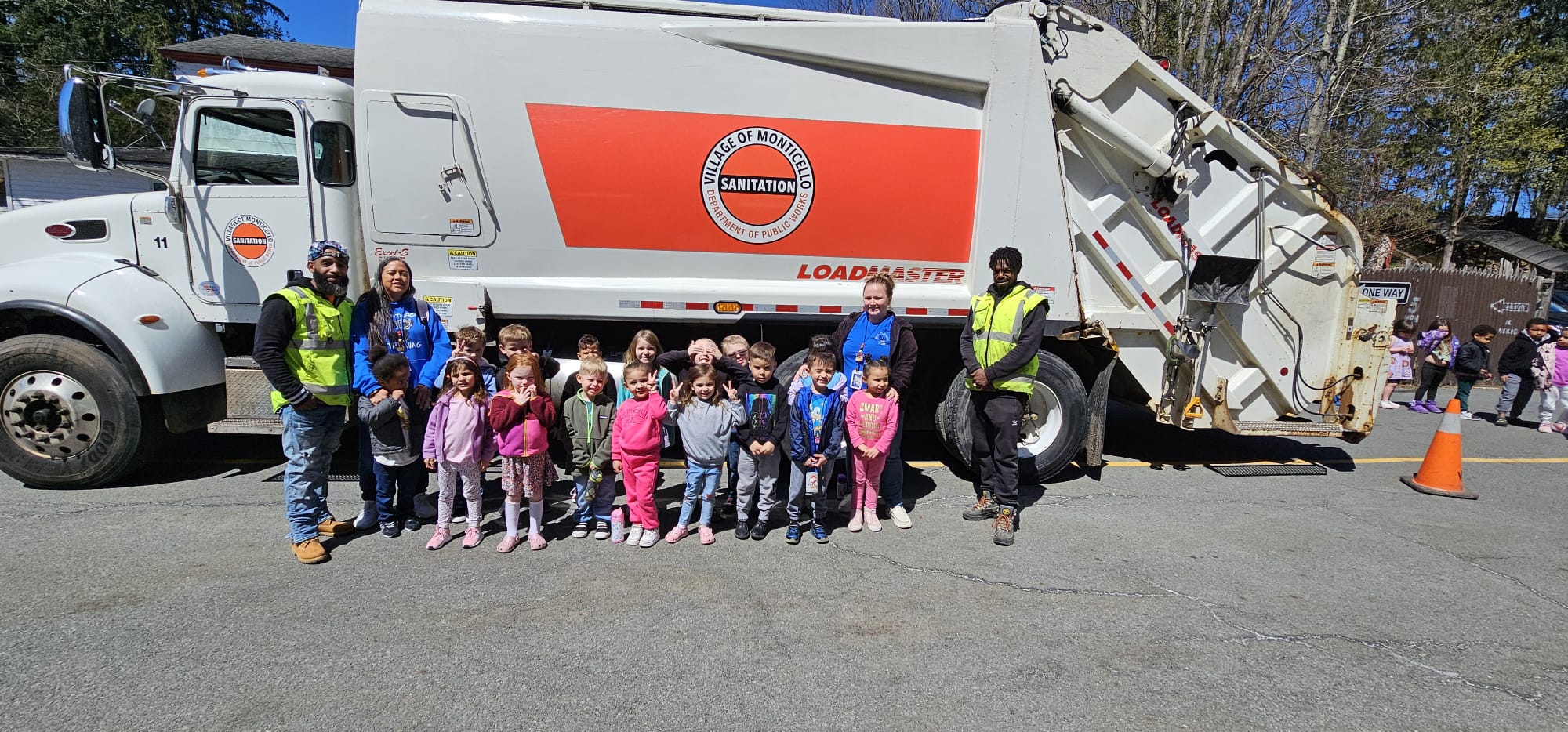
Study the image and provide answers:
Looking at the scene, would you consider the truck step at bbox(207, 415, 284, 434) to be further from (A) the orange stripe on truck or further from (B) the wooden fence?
(B) the wooden fence

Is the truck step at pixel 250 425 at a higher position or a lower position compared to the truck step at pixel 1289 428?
lower

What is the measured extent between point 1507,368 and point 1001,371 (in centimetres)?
907

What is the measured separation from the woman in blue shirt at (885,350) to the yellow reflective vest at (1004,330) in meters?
0.43

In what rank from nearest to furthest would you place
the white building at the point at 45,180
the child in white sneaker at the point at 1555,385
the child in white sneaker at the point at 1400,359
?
the child in white sneaker at the point at 1555,385
the child in white sneaker at the point at 1400,359
the white building at the point at 45,180

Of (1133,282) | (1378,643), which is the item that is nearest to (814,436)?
(1378,643)

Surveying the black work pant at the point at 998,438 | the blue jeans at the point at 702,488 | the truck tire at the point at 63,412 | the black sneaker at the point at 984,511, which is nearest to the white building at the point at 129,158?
the truck tire at the point at 63,412

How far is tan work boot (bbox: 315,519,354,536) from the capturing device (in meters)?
4.04

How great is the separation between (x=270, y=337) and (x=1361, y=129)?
20.4 m

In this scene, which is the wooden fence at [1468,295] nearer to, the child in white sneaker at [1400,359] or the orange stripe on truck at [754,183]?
the child in white sneaker at [1400,359]

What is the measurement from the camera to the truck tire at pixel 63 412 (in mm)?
4547

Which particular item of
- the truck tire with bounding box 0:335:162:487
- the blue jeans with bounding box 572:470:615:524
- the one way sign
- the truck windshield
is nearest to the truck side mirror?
the truck windshield

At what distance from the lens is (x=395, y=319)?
158 inches

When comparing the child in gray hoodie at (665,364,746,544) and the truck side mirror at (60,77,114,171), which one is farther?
the truck side mirror at (60,77,114,171)

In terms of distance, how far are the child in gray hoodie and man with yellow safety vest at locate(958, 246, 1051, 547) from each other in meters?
1.53
